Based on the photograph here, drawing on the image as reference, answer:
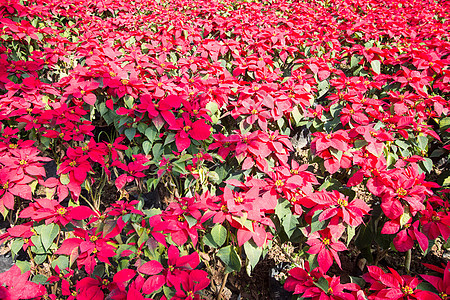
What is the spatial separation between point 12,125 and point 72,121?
0.45 m

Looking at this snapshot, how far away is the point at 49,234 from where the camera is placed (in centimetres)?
117

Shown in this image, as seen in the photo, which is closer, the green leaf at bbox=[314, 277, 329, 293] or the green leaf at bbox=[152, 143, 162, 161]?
the green leaf at bbox=[314, 277, 329, 293]

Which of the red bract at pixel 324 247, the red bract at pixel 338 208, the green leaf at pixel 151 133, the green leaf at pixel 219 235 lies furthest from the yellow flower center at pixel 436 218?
the green leaf at pixel 151 133

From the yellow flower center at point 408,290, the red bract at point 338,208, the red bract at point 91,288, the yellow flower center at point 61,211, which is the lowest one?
the red bract at point 91,288

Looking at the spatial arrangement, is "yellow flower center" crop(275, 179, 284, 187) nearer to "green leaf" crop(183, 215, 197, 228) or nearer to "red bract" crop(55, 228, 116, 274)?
"green leaf" crop(183, 215, 197, 228)

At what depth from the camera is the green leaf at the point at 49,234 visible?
1.15m

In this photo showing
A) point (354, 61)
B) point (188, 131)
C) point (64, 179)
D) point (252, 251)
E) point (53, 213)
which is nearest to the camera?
point (252, 251)

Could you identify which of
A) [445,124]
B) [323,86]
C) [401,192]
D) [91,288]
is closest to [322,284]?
[401,192]

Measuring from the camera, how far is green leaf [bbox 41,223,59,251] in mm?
1147

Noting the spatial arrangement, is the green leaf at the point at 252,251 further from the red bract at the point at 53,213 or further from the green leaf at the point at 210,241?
the red bract at the point at 53,213

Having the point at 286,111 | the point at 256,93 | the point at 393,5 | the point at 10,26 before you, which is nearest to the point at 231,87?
the point at 256,93

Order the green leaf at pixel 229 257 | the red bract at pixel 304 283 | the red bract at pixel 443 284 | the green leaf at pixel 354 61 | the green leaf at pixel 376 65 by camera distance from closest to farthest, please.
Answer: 1. the red bract at pixel 443 284
2. the red bract at pixel 304 283
3. the green leaf at pixel 229 257
4. the green leaf at pixel 376 65
5. the green leaf at pixel 354 61

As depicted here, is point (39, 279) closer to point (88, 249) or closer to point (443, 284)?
point (88, 249)

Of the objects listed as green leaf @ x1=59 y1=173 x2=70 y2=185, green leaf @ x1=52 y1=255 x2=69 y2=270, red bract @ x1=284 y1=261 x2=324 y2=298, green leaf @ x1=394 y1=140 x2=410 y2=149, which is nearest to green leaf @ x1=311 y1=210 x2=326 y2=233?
red bract @ x1=284 y1=261 x2=324 y2=298
